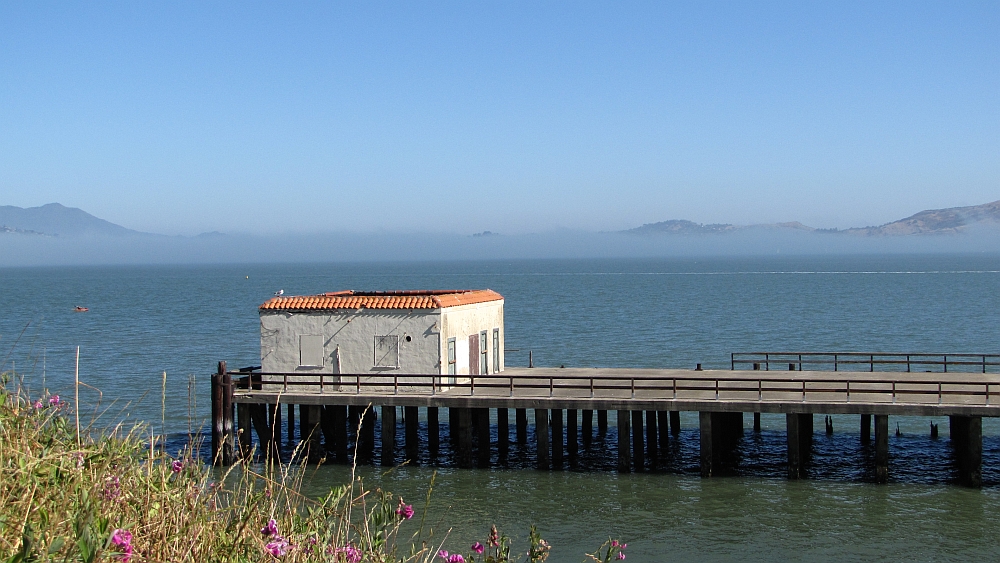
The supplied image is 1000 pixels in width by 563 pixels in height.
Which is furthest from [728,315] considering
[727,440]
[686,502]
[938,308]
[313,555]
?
[313,555]

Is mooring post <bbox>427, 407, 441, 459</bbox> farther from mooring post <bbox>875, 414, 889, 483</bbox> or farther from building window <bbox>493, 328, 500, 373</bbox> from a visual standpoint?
mooring post <bbox>875, 414, 889, 483</bbox>

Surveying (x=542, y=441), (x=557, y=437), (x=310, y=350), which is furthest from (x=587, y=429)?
(x=310, y=350)

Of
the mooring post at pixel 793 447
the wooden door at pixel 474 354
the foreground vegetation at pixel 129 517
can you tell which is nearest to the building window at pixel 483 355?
the wooden door at pixel 474 354

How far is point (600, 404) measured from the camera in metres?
24.5

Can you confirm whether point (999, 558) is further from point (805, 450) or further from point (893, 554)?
point (805, 450)

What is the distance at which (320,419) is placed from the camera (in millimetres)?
26828

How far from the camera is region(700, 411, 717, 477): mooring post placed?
80.0 feet

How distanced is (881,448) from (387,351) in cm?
1200

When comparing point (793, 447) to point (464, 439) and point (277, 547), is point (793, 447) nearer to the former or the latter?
point (464, 439)

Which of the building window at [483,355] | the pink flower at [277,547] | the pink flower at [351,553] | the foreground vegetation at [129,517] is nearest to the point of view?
the foreground vegetation at [129,517]

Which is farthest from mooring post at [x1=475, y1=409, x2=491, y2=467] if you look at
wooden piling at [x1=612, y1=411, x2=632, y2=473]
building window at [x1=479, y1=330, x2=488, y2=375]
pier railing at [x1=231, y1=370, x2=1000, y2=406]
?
building window at [x1=479, y1=330, x2=488, y2=375]

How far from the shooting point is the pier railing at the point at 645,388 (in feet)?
78.4

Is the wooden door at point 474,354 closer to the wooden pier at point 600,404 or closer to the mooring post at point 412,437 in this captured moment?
the wooden pier at point 600,404

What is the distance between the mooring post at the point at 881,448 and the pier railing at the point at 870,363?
3.47 meters
